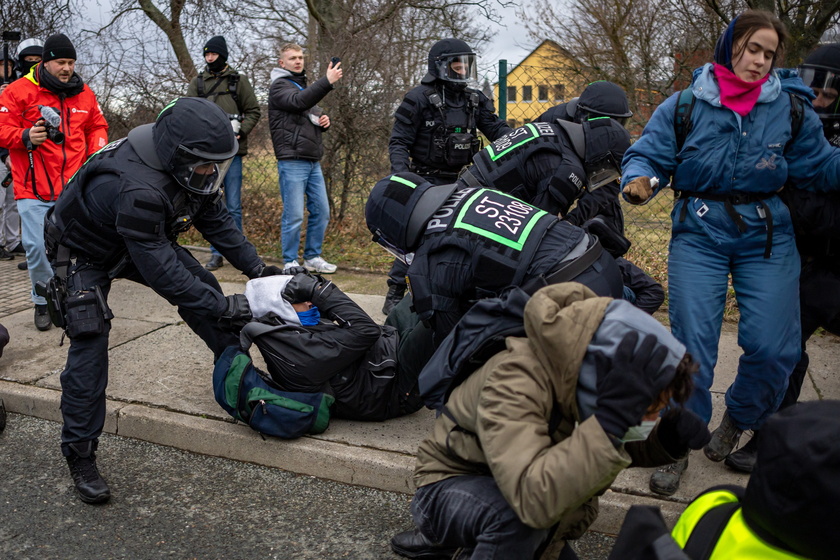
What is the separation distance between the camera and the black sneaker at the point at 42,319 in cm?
538

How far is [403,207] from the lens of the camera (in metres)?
2.90

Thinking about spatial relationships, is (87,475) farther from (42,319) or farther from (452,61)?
(452,61)

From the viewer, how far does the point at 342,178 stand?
8.16 metres

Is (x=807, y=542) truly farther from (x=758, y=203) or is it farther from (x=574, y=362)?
(x=758, y=203)

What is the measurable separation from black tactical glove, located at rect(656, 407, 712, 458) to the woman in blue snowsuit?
91 cm

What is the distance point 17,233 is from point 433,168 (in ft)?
15.7

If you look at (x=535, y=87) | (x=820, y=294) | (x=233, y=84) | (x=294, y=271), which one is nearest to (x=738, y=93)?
(x=820, y=294)

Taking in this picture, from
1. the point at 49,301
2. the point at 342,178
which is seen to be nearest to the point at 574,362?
the point at 49,301

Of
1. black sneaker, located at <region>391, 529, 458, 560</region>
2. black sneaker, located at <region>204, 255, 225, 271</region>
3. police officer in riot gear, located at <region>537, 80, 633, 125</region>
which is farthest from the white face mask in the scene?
black sneaker, located at <region>204, 255, 225, 271</region>

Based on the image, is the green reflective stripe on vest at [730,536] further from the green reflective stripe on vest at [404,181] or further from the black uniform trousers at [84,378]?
the black uniform trousers at [84,378]

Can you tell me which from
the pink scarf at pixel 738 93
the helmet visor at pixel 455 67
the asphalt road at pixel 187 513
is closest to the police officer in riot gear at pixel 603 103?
the pink scarf at pixel 738 93

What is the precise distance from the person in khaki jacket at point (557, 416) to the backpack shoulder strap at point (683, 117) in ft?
4.51

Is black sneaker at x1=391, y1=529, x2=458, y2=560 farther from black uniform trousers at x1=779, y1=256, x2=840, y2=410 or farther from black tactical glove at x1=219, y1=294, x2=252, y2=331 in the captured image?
black uniform trousers at x1=779, y1=256, x2=840, y2=410

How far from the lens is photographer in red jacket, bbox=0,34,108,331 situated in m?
5.20
